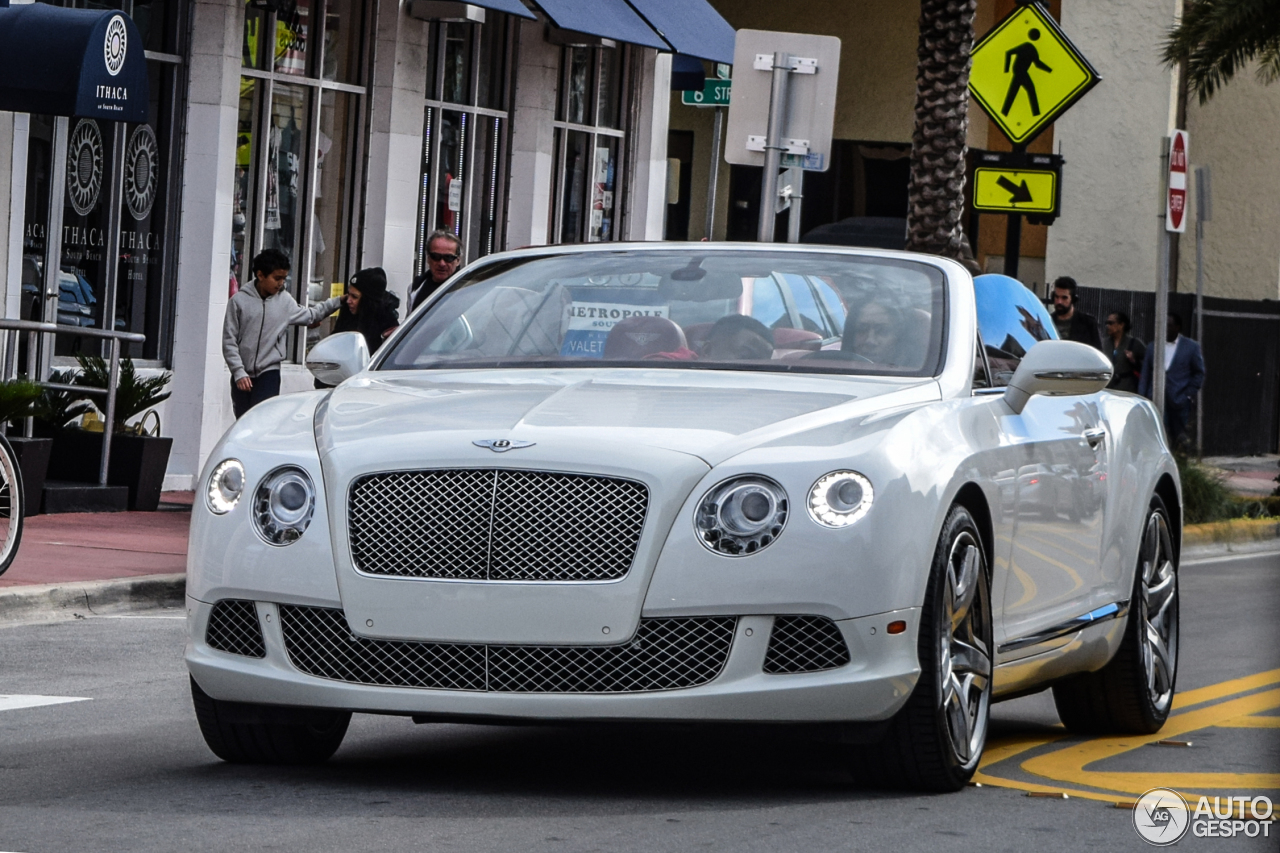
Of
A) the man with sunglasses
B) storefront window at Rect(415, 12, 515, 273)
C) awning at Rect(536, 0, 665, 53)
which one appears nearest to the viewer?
the man with sunglasses

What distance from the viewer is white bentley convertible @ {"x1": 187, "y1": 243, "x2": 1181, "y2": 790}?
6.10 metres

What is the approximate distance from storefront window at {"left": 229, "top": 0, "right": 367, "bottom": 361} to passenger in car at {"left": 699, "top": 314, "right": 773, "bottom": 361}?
12.1 m

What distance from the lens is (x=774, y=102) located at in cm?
1475

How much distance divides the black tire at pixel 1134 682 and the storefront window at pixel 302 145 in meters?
11.7

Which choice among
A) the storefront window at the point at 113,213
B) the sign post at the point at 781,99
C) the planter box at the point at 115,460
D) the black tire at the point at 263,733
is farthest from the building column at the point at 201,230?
the black tire at the point at 263,733

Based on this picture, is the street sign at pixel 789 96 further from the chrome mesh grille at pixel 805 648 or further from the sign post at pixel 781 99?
the chrome mesh grille at pixel 805 648

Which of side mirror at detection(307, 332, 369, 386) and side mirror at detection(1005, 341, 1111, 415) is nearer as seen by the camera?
side mirror at detection(1005, 341, 1111, 415)

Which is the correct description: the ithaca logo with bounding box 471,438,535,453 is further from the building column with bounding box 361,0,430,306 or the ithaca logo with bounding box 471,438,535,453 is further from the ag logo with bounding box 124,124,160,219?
the building column with bounding box 361,0,430,306

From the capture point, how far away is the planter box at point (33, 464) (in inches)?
598

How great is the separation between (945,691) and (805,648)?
0.51m

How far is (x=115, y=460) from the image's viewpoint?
651 inches

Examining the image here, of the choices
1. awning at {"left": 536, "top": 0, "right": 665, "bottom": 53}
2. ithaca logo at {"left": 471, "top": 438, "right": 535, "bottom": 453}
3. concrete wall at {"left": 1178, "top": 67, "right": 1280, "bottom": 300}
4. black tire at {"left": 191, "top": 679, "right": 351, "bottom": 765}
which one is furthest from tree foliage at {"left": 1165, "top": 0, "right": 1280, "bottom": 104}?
ithaca logo at {"left": 471, "top": 438, "right": 535, "bottom": 453}

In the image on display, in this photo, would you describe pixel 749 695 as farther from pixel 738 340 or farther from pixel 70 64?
pixel 70 64

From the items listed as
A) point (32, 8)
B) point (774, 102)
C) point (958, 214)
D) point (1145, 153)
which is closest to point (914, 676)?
point (774, 102)
